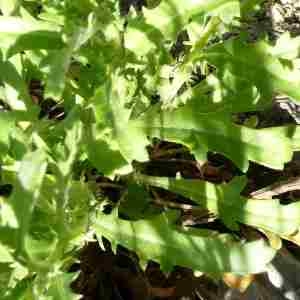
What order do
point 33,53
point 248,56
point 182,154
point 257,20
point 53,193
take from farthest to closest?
point 257,20, point 182,154, point 33,53, point 248,56, point 53,193

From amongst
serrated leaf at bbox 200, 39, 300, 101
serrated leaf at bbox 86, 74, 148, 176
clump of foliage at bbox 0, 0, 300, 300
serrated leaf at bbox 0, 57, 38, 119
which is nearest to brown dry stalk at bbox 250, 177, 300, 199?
clump of foliage at bbox 0, 0, 300, 300

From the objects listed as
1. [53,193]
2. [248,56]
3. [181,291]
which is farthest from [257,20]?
[53,193]

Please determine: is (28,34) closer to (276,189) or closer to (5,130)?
(5,130)

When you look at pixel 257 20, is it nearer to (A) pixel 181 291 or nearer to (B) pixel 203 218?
(B) pixel 203 218

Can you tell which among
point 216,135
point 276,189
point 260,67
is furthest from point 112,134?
point 276,189

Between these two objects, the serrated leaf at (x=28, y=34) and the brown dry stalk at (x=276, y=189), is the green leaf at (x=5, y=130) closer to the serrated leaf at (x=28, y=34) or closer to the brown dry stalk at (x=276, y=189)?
the serrated leaf at (x=28, y=34)

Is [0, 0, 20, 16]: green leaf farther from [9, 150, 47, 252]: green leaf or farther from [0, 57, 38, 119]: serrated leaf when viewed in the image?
[9, 150, 47, 252]: green leaf
